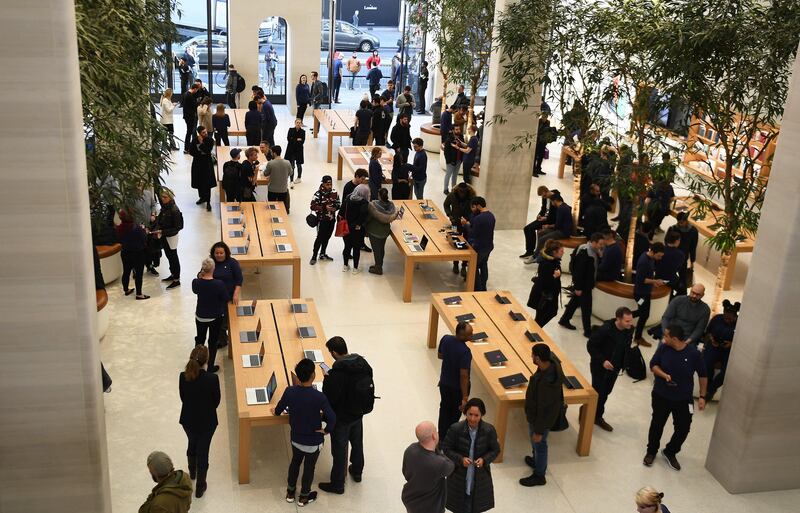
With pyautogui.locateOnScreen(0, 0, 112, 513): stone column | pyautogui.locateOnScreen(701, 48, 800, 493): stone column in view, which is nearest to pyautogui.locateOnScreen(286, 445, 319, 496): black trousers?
pyautogui.locateOnScreen(0, 0, 112, 513): stone column

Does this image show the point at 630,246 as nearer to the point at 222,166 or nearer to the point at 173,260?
the point at 173,260

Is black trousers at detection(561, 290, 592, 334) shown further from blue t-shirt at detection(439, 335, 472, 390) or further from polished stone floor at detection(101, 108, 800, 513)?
blue t-shirt at detection(439, 335, 472, 390)

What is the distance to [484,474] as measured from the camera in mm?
6699

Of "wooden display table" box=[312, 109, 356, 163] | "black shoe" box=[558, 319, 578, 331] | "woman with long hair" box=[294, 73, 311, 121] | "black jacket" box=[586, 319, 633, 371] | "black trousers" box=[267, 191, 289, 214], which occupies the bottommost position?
"black shoe" box=[558, 319, 578, 331]

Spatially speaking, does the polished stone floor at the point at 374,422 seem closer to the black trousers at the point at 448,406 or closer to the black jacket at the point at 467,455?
the black trousers at the point at 448,406

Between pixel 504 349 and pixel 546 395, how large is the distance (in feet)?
4.66

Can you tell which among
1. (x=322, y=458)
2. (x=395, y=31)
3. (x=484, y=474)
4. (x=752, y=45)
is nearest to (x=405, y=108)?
(x=395, y=31)

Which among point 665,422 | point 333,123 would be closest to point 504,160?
point 333,123

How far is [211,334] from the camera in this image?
9500 mm

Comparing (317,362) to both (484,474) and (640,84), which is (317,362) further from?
(640,84)

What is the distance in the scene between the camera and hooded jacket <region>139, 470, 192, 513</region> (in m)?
5.92

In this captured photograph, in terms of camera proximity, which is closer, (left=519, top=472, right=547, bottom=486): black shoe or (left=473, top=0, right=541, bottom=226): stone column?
(left=519, top=472, right=547, bottom=486): black shoe

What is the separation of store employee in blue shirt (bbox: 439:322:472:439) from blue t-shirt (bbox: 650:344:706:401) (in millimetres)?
1788

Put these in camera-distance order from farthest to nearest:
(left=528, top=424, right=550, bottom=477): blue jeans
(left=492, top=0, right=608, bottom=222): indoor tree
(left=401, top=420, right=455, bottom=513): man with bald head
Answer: (left=492, top=0, right=608, bottom=222): indoor tree < (left=528, top=424, right=550, bottom=477): blue jeans < (left=401, top=420, right=455, bottom=513): man with bald head
